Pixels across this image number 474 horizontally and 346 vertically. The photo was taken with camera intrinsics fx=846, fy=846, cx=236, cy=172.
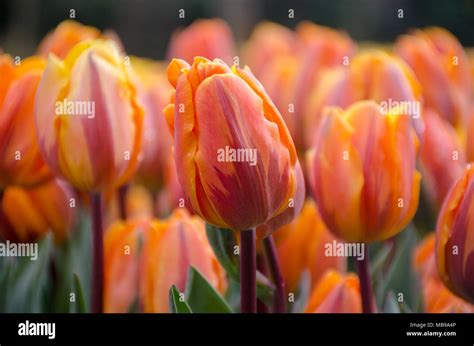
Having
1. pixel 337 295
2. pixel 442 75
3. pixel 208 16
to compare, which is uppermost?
pixel 208 16

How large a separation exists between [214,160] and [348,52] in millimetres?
407

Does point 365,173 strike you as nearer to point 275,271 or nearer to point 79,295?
point 275,271

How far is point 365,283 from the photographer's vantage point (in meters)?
0.63

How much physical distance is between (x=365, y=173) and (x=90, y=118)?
21 centimetres

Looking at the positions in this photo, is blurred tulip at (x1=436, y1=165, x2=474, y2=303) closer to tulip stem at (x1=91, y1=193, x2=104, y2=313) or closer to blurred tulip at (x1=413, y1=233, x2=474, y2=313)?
blurred tulip at (x1=413, y1=233, x2=474, y2=313)

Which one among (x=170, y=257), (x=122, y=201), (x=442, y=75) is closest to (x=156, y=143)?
(x=122, y=201)

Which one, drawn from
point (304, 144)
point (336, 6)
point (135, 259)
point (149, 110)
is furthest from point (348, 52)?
point (135, 259)

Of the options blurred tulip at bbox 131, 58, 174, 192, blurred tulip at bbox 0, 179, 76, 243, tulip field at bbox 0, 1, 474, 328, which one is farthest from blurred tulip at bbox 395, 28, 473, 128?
blurred tulip at bbox 0, 179, 76, 243

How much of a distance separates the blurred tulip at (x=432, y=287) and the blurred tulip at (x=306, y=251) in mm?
63

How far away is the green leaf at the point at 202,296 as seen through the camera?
2.06 ft

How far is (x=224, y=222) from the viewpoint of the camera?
1.87 ft

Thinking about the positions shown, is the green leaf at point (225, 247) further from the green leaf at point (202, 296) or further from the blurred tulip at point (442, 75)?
the blurred tulip at point (442, 75)

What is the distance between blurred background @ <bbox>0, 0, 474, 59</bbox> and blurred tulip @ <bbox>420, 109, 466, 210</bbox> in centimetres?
20

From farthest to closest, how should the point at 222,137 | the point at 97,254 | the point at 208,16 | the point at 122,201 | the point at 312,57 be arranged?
the point at 208,16 → the point at 312,57 → the point at 122,201 → the point at 97,254 → the point at 222,137
